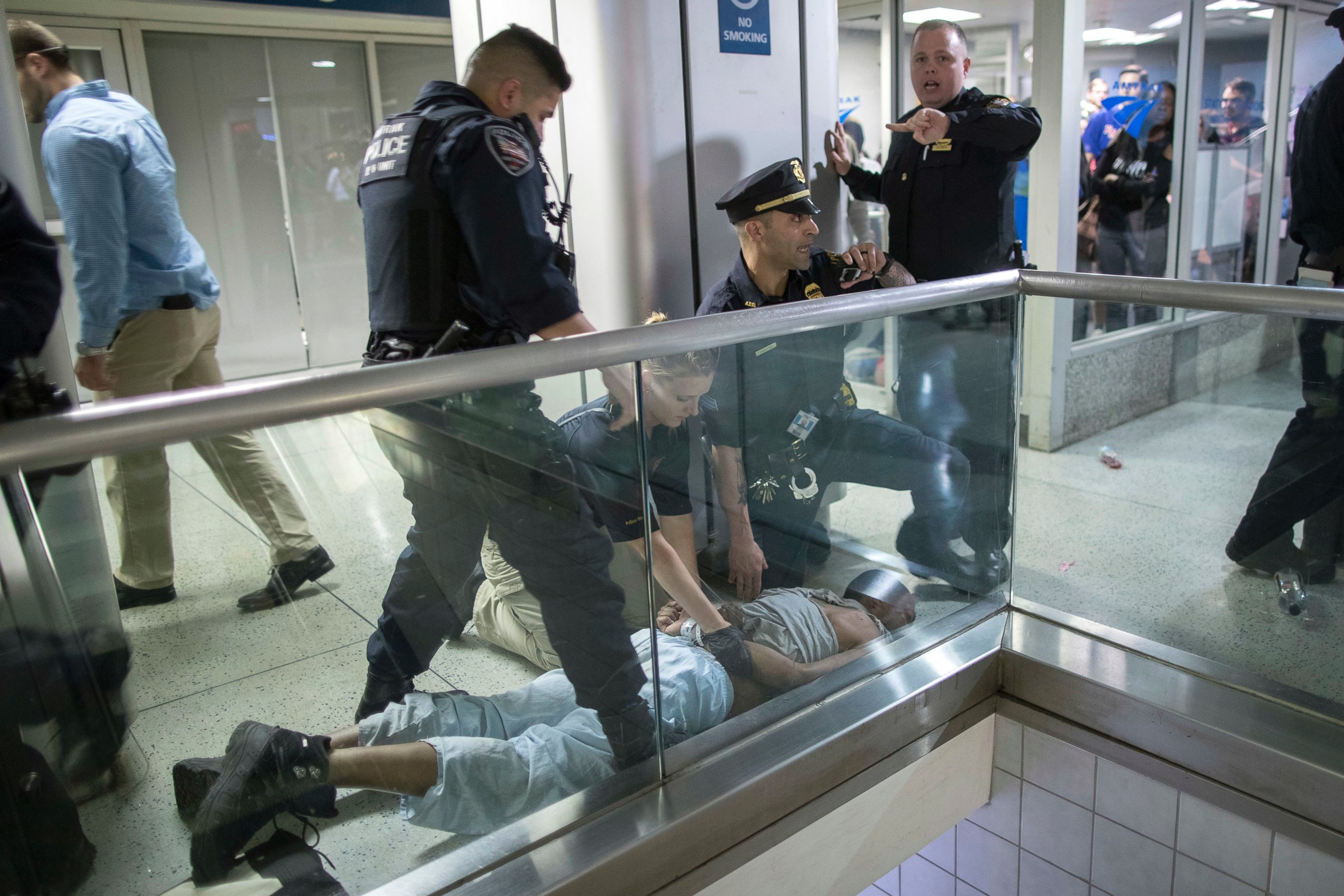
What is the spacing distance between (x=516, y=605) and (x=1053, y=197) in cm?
327

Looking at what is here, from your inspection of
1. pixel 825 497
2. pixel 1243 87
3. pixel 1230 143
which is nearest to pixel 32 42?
pixel 825 497

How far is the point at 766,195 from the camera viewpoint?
2404 mm

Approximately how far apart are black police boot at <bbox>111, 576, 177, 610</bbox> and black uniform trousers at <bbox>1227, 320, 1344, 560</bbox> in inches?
76.0

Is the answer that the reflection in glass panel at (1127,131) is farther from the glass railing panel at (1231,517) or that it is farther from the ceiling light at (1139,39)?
the glass railing panel at (1231,517)

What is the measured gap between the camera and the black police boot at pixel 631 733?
5.60ft

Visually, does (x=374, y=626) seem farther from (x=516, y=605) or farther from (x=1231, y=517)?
(x=1231, y=517)

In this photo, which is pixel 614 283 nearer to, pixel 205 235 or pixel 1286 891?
pixel 1286 891

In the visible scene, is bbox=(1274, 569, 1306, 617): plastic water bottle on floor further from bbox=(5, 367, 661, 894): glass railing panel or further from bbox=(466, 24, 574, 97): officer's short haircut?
bbox=(466, 24, 574, 97): officer's short haircut

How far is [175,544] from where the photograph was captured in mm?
1268

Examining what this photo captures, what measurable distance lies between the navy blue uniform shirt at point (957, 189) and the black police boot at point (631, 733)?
5.51 ft

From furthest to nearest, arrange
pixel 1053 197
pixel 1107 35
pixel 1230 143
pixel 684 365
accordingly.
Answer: pixel 1230 143 < pixel 1107 35 < pixel 1053 197 < pixel 684 365

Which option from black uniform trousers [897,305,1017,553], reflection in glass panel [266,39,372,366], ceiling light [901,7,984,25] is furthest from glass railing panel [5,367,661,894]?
reflection in glass panel [266,39,372,366]

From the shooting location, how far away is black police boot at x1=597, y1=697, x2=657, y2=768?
171cm

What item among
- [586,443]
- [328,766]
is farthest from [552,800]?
[586,443]
